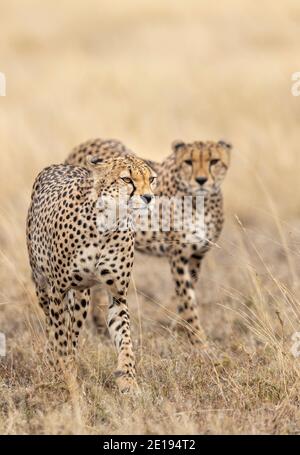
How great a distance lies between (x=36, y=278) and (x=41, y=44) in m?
11.3

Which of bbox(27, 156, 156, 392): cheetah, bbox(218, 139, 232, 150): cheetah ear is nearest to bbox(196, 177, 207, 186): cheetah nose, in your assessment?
bbox(218, 139, 232, 150): cheetah ear

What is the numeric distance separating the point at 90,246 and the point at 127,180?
366mm

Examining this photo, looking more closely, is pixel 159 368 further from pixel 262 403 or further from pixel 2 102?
pixel 2 102

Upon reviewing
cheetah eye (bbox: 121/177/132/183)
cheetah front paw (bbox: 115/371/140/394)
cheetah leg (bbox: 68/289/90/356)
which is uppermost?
cheetah eye (bbox: 121/177/132/183)

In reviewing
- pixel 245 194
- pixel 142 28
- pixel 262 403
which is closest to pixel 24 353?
pixel 262 403

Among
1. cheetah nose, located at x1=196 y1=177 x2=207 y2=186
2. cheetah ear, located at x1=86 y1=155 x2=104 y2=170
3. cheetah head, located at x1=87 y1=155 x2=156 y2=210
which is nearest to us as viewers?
cheetah head, located at x1=87 y1=155 x2=156 y2=210

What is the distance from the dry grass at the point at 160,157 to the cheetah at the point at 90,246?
0.18 metres

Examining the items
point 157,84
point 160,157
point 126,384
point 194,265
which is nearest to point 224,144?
point 194,265

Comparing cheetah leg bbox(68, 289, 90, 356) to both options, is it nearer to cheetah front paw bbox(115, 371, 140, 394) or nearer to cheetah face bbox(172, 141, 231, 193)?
cheetah front paw bbox(115, 371, 140, 394)

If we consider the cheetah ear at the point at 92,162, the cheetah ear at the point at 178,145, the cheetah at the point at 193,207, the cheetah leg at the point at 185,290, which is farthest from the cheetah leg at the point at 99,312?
the cheetah ear at the point at 92,162

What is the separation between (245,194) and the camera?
8.73 metres

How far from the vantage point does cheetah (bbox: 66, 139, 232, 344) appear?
19.2 ft

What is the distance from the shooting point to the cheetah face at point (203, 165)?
5836 mm

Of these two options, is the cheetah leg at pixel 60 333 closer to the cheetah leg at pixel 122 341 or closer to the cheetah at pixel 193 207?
the cheetah leg at pixel 122 341
